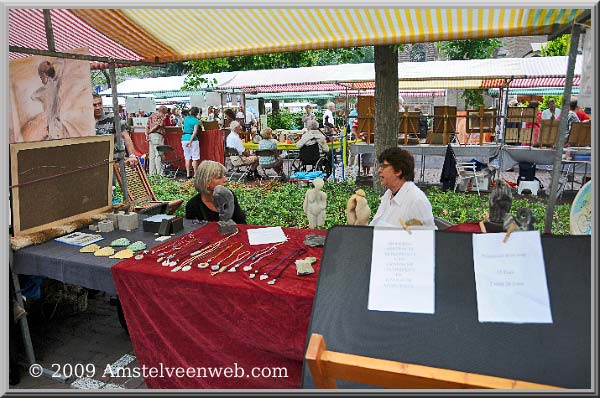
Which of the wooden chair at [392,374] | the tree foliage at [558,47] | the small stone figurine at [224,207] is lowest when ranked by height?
the wooden chair at [392,374]

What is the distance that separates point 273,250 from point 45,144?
77.3 inches

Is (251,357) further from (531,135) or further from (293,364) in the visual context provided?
(531,135)

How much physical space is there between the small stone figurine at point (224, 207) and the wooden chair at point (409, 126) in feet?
21.1

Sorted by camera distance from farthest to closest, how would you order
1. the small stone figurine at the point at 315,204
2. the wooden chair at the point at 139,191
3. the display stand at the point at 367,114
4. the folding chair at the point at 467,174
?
the display stand at the point at 367,114 < the folding chair at the point at 467,174 < the wooden chair at the point at 139,191 < the small stone figurine at the point at 315,204

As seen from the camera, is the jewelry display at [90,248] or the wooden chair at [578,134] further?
the wooden chair at [578,134]

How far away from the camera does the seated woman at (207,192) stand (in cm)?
365

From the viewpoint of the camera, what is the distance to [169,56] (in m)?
4.26

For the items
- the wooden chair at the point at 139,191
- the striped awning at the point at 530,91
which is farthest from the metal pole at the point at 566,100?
the striped awning at the point at 530,91

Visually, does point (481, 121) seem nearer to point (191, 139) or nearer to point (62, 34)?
point (191, 139)

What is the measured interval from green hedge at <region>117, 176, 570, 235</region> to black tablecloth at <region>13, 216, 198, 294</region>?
11.4 ft

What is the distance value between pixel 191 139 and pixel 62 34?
5.83m

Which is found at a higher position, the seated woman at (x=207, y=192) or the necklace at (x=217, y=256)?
the seated woman at (x=207, y=192)

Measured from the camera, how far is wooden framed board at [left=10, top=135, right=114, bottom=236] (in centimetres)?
316

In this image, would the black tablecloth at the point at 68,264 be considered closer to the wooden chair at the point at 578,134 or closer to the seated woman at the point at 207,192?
the seated woman at the point at 207,192
